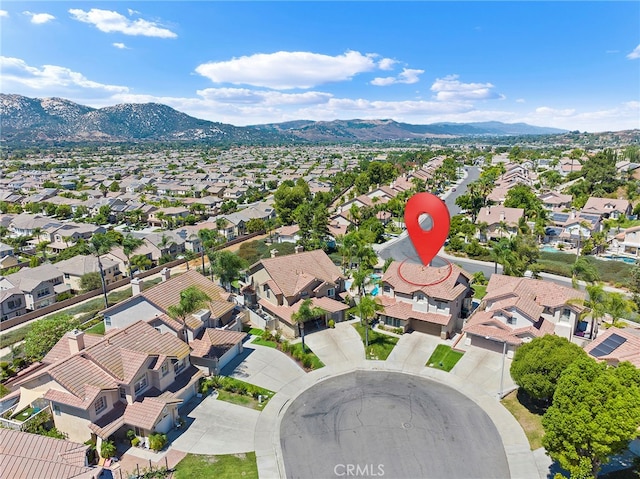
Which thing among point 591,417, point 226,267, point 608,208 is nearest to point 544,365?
point 591,417

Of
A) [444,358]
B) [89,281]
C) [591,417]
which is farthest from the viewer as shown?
[89,281]

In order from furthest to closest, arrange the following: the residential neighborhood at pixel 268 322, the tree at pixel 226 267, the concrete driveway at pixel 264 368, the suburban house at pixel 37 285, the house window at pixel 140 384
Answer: the suburban house at pixel 37 285 < the tree at pixel 226 267 < the concrete driveway at pixel 264 368 < the house window at pixel 140 384 < the residential neighborhood at pixel 268 322

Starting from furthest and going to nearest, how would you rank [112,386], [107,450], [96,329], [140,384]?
[96,329] < [140,384] < [112,386] < [107,450]

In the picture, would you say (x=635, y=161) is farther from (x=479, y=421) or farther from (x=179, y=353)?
(x=179, y=353)

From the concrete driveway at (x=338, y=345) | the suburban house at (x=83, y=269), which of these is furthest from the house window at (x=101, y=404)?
the suburban house at (x=83, y=269)

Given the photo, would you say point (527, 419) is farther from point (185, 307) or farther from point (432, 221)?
point (185, 307)

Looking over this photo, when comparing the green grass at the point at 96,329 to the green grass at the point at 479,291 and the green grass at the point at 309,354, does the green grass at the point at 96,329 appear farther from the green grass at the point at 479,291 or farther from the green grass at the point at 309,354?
the green grass at the point at 479,291

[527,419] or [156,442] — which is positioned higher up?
[156,442]
